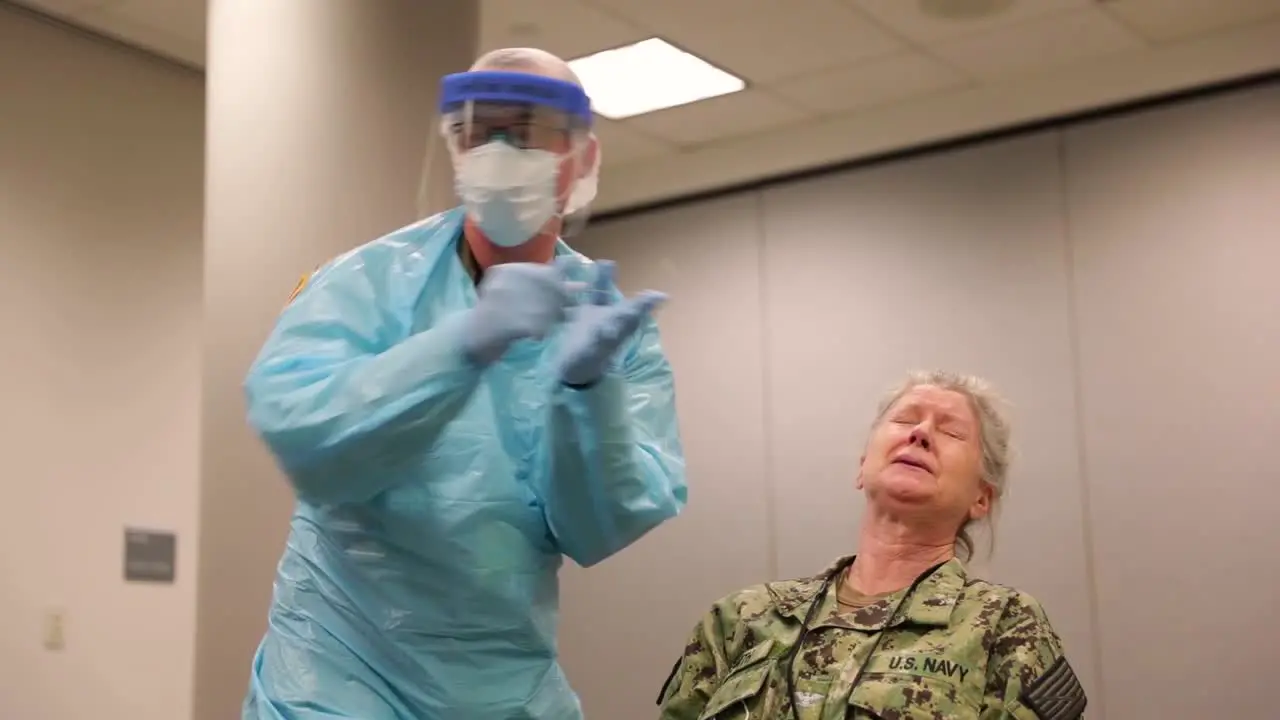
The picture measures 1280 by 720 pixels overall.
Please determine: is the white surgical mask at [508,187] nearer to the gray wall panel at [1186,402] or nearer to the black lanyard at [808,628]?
the black lanyard at [808,628]

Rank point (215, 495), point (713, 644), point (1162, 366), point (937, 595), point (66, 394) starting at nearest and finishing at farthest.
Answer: point (937, 595), point (713, 644), point (215, 495), point (66, 394), point (1162, 366)

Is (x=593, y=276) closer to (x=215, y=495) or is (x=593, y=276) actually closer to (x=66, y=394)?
(x=215, y=495)

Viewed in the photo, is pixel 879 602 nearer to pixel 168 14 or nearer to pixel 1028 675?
pixel 1028 675

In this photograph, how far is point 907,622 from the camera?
1831 mm

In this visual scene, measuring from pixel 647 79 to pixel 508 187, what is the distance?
2.85 m

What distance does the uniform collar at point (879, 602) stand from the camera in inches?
72.0

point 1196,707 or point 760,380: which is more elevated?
point 760,380

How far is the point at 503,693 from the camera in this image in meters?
1.25

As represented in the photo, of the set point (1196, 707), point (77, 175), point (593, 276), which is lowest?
point (1196, 707)

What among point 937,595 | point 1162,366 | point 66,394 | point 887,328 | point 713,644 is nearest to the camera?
point 937,595

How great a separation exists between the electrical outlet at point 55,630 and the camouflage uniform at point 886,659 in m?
2.01

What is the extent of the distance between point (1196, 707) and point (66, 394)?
3045 mm

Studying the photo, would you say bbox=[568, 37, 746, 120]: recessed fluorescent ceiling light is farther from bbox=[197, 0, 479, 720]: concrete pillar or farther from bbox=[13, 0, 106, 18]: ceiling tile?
bbox=[197, 0, 479, 720]: concrete pillar

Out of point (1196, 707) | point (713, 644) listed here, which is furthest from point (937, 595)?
point (1196, 707)
